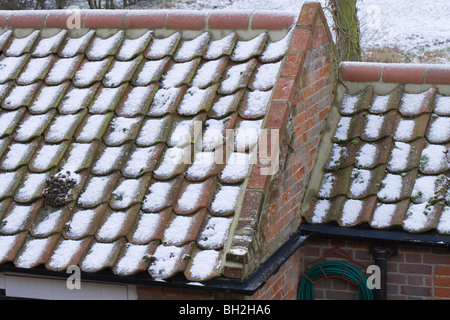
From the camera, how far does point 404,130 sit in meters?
5.19

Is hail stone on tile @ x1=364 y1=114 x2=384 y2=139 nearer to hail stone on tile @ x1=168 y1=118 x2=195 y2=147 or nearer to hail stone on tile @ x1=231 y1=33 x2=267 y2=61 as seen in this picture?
hail stone on tile @ x1=231 y1=33 x2=267 y2=61

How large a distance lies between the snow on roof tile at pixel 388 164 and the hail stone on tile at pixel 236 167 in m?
0.89

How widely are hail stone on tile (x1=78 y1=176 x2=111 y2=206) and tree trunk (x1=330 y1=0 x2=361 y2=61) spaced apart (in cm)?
698

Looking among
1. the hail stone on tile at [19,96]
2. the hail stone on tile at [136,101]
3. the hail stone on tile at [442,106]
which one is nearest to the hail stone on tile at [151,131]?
the hail stone on tile at [136,101]

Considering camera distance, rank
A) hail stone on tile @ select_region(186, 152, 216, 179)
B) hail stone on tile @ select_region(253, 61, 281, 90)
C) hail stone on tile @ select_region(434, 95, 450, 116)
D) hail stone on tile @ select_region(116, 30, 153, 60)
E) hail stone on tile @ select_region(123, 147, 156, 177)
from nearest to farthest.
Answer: hail stone on tile @ select_region(186, 152, 216, 179)
hail stone on tile @ select_region(123, 147, 156, 177)
hail stone on tile @ select_region(253, 61, 281, 90)
hail stone on tile @ select_region(434, 95, 450, 116)
hail stone on tile @ select_region(116, 30, 153, 60)

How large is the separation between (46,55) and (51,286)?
7.37 feet

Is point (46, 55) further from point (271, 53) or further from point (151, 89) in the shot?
point (271, 53)

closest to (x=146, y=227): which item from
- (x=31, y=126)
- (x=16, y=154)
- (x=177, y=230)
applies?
(x=177, y=230)

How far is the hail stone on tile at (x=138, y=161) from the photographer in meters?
4.40

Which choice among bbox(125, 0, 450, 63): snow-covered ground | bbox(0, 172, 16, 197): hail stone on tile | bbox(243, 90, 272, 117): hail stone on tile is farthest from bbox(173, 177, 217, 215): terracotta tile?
bbox(125, 0, 450, 63): snow-covered ground

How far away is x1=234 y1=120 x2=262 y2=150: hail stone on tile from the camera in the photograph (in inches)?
172

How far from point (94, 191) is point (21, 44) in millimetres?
2076

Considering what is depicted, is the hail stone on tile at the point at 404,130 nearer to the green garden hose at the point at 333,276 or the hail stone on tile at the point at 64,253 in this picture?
the green garden hose at the point at 333,276

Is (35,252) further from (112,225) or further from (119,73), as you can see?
(119,73)
